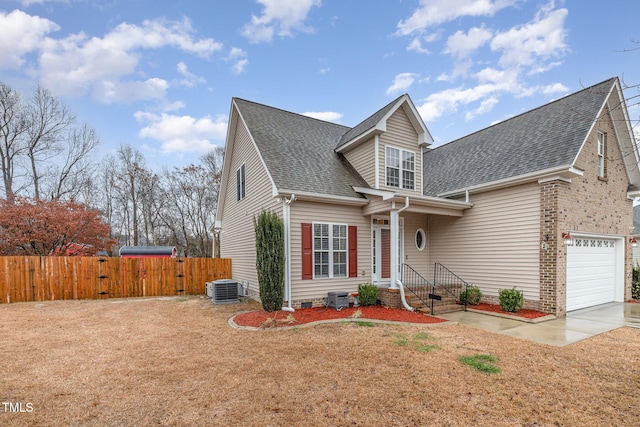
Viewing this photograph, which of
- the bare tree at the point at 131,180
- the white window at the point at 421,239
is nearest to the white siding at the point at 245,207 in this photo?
the white window at the point at 421,239

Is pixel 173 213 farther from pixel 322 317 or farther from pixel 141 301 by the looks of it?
pixel 322 317

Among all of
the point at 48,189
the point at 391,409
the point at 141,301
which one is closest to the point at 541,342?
the point at 391,409

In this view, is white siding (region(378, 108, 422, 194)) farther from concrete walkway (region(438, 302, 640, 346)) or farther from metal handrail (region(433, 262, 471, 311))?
concrete walkway (region(438, 302, 640, 346))

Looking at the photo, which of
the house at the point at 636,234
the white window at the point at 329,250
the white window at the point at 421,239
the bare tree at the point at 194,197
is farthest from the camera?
the bare tree at the point at 194,197

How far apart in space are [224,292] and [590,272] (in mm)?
12139

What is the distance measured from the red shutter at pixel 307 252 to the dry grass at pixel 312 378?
7.67 feet

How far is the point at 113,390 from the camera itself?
3795 millimetres

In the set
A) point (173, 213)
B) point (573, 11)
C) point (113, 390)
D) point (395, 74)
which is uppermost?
point (395, 74)

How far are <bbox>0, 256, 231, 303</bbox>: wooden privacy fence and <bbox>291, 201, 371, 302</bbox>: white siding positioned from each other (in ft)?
20.6

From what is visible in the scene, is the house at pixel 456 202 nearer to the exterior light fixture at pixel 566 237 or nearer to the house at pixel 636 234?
the exterior light fixture at pixel 566 237

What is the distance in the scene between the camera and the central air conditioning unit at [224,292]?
10359 millimetres

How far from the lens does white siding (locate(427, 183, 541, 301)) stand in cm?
866

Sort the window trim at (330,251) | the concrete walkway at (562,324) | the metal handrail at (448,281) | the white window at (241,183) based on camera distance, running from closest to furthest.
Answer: the concrete walkway at (562,324), the window trim at (330,251), the metal handrail at (448,281), the white window at (241,183)

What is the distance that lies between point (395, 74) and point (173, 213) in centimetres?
2283
